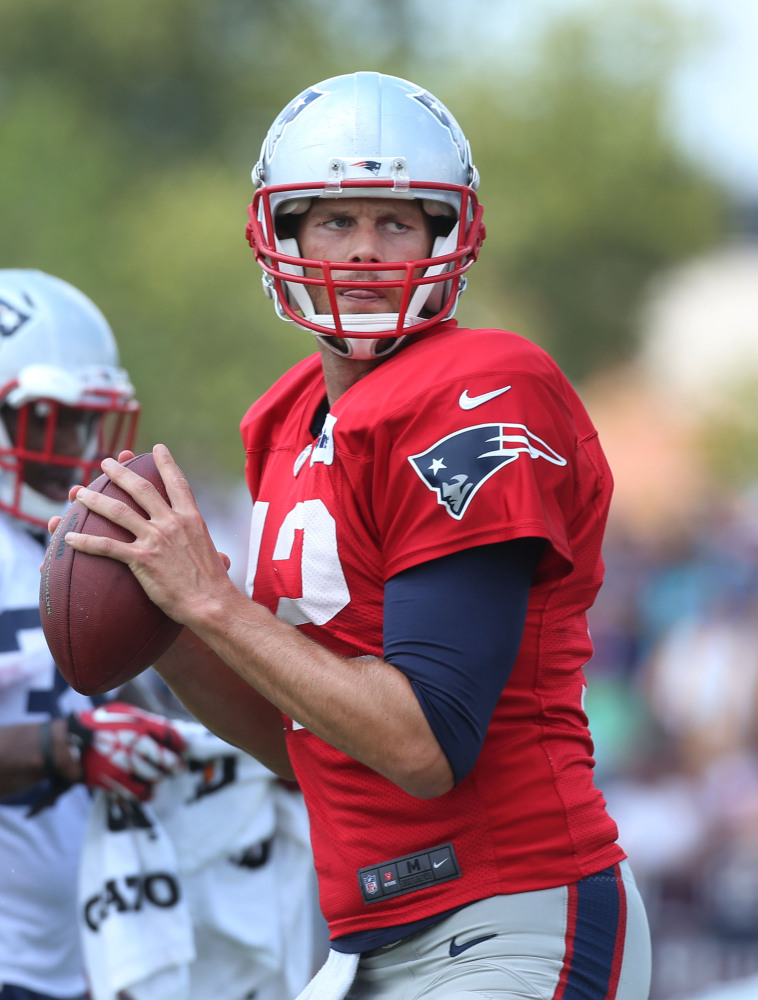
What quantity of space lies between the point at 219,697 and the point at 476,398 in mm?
923

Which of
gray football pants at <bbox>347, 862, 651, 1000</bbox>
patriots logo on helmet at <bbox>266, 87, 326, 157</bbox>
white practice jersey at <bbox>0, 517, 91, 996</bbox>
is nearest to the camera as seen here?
gray football pants at <bbox>347, 862, 651, 1000</bbox>

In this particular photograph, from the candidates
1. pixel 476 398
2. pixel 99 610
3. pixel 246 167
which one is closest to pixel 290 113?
pixel 476 398

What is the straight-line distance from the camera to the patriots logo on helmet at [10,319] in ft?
12.3

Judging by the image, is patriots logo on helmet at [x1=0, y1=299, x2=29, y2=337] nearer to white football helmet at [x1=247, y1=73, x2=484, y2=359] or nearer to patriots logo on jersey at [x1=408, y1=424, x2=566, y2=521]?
white football helmet at [x1=247, y1=73, x2=484, y2=359]

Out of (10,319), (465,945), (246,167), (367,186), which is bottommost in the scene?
(246,167)

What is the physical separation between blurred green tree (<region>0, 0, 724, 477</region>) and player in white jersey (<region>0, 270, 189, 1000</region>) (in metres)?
12.9

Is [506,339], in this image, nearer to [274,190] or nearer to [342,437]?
[342,437]

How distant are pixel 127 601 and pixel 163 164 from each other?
2844 cm

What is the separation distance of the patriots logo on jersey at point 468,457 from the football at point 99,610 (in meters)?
0.53

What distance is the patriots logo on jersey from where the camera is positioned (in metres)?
1.98

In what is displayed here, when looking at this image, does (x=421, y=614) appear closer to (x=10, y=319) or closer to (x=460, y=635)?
(x=460, y=635)

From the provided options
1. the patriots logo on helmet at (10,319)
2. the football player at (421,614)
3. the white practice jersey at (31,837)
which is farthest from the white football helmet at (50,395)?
the football player at (421,614)

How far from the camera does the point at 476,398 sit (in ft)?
6.73

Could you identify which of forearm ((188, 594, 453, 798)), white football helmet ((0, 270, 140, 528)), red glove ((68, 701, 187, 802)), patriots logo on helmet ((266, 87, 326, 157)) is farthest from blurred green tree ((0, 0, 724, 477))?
forearm ((188, 594, 453, 798))
